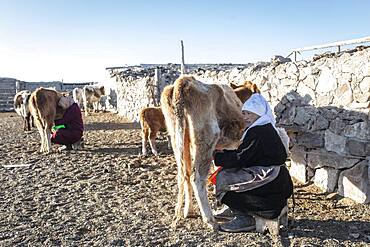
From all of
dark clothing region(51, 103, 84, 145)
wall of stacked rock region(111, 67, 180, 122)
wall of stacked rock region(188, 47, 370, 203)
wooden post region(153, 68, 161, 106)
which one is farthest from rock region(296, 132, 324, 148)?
wooden post region(153, 68, 161, 106)

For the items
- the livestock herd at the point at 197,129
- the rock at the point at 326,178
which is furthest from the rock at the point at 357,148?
the livestock herd at the point at 197,129

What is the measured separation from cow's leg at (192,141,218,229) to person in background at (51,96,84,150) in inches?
208

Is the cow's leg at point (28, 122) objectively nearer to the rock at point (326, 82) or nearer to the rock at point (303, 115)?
the rock at point (303, 115)

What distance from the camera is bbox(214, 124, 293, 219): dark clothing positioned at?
3.89 meters

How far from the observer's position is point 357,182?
4836 mm

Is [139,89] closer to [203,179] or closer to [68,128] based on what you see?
[68,128]

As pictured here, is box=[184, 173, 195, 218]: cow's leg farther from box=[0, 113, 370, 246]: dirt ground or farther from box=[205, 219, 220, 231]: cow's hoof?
box=[205, 219, 220, 231]: cow's hoof

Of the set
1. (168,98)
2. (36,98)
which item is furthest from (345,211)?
(36,98)

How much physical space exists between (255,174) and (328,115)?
2071 mm

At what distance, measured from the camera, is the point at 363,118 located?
473 cm

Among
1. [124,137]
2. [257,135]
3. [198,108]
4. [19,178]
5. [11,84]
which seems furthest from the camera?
[11,84]

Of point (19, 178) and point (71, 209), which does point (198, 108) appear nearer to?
point (71, 209)

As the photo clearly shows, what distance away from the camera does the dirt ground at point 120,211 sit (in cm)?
390

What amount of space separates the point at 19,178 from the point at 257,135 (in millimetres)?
4559
